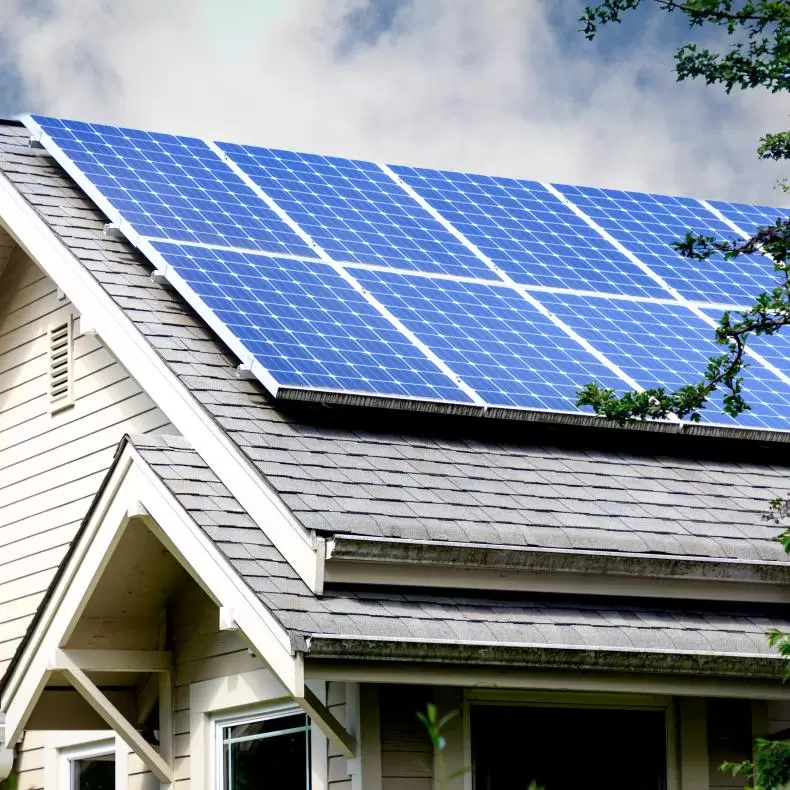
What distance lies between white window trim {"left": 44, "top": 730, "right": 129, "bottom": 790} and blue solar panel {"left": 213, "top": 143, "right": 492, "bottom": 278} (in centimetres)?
417

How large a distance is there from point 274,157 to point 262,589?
7.23 m

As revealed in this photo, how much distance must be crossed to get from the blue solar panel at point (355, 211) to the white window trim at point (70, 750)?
417 cm

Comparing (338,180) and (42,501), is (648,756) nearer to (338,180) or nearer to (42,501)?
(42,501)

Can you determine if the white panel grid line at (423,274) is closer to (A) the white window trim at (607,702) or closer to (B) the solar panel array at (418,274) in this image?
(B) the solar panel array at (418,274)

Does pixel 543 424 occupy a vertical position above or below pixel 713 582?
above

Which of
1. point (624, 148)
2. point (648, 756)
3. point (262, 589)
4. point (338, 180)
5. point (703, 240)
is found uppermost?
point (624, 148)

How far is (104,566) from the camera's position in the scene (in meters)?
11.4

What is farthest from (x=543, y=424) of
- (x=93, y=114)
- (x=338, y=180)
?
(x=93, y=114)

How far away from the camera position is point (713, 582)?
37.2 feet

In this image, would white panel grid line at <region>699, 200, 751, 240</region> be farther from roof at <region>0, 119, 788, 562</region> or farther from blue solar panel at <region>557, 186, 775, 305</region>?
roof at <region>0, 119, 788, 562</region>

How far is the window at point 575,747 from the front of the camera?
36.2ft

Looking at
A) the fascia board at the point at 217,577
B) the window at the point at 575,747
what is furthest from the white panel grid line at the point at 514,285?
the fascia board at the point at 217,577

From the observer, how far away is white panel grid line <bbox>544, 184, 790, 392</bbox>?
1439cm

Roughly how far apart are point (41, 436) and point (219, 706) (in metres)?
3.69
